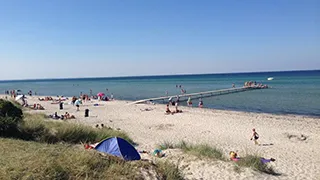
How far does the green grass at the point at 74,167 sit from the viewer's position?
12.8 ft

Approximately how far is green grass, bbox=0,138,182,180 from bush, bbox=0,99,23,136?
4.64 meters

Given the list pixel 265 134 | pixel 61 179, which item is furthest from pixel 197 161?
pixel 265 134

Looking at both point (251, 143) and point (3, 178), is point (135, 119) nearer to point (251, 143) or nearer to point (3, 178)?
point (251, 143)

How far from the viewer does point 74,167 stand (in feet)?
14.3

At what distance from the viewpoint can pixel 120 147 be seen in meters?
6.97

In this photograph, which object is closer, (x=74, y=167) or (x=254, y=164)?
(x=74, y=167)

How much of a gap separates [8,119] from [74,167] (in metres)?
5.73

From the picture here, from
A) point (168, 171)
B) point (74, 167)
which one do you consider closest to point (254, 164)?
point (168, 171)

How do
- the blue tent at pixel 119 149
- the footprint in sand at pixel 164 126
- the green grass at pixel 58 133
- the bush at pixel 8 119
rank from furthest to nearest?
the footprint in sand at pixel 164 126, the green grass at pixel 58 133, the bush at pixel 8 119, the blue tent at pixel 119 149

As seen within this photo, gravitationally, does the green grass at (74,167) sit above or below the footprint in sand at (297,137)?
above

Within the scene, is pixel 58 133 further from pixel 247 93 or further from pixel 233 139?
pixel 247 93

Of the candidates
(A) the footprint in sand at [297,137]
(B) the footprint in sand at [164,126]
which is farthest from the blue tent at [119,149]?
(A) the footprint in sand at [297,137]

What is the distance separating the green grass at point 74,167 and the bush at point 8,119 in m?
4.64

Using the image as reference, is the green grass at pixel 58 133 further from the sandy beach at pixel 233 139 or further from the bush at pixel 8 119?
the sandy beach at pixel 233 139
